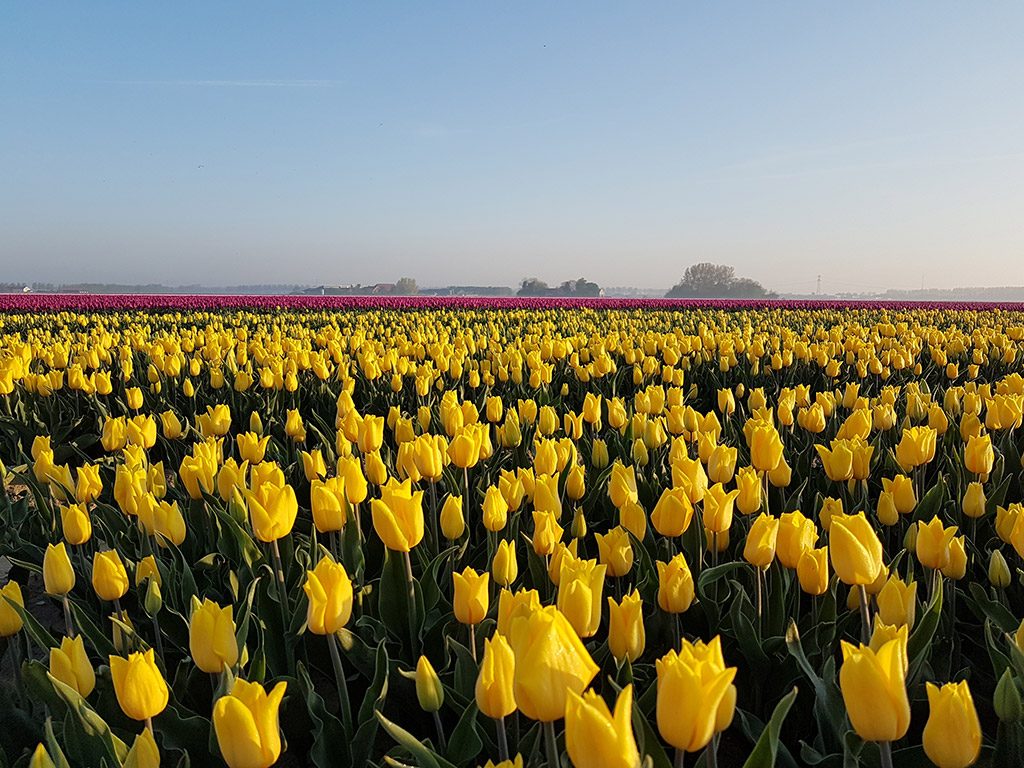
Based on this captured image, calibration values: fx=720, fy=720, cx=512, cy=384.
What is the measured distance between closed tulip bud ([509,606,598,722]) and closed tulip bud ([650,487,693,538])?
3.31ft

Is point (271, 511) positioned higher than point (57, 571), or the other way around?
point (271, 511)

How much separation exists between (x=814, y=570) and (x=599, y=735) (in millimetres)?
1008

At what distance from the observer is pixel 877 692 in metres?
1.00

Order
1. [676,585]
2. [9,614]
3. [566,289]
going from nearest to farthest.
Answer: [676,585], [9,614], [566,289]

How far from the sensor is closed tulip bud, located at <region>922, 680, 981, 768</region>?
0.99 m

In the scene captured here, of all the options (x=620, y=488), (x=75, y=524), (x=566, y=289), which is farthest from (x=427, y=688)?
(x=566, y=289)

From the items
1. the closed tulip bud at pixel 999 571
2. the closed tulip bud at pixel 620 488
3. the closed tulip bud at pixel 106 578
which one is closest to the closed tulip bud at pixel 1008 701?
the closed tulip bud at pixel 999 571

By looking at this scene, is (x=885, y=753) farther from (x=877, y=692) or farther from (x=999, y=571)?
(x=999, y=571)

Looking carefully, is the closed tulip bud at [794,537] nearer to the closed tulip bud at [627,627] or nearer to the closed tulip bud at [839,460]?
the closed tulip bud at [627,627]

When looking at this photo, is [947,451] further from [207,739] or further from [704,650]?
[207,739]

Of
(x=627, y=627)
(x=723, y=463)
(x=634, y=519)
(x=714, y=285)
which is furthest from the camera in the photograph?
(x=714, y=285)

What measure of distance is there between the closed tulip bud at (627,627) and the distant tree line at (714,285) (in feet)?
317

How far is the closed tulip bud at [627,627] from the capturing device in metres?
1.36

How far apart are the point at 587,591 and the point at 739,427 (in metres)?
3.14
